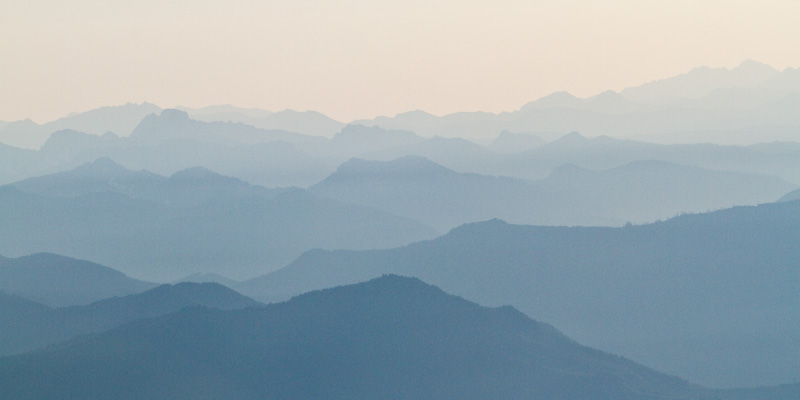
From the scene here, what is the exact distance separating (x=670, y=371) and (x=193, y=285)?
8692 cm

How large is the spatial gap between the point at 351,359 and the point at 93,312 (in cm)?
7776

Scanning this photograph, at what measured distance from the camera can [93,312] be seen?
183250mm

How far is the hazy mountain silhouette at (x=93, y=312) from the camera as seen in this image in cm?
17225

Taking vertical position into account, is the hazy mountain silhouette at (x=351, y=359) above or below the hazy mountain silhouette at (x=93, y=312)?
below

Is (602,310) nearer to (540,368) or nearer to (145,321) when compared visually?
(540,368)

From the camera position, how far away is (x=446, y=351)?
12462cm

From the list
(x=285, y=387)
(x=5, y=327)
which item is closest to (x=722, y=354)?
(x=285, y=387)

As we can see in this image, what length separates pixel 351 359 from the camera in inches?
4926

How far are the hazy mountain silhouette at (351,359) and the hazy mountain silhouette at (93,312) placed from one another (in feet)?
110

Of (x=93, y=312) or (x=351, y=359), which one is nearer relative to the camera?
(x=351, y=359)

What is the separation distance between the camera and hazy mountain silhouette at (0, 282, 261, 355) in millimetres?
172250

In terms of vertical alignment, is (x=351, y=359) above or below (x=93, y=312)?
below

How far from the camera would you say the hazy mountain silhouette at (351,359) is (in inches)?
4705

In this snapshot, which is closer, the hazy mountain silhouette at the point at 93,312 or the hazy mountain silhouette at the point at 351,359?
the hazy mountain silhouette at the point at 351,359
